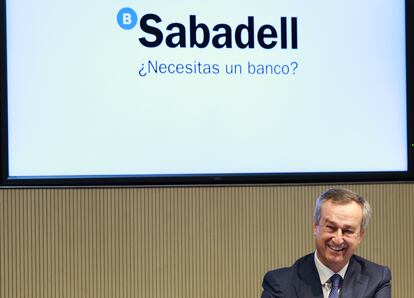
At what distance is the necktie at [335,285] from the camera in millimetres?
2289

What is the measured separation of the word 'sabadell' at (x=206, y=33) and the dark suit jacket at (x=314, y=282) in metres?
2.20

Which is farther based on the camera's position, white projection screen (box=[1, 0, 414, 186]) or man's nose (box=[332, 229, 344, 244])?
white projection screen (box=[1, 0, 414, 186])

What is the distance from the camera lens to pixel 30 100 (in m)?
4.10

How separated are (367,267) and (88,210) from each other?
2.21 m

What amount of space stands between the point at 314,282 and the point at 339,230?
19cm

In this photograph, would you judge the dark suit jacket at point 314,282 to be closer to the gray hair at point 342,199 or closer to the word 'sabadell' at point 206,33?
the gray hair at point 342,199

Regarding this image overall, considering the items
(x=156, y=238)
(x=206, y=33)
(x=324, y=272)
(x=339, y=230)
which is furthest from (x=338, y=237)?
(x=206, y=33)

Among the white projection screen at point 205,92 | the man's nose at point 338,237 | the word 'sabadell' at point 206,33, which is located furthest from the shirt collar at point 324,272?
the word 'sabadell' at point 206,33

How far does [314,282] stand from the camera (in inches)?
90.2

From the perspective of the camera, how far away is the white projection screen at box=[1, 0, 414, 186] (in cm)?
411

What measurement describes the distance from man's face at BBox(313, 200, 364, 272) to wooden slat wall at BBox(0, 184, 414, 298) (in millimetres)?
2043

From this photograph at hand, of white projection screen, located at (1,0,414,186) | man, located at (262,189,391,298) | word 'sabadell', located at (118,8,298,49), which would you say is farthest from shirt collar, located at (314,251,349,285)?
word 'sabadell', located at (118,8,298,49)

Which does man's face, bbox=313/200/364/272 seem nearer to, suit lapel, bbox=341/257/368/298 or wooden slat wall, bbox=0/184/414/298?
suit lapel, bbox=341/257/368/298

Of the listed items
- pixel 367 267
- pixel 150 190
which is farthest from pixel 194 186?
pixel 367 267
